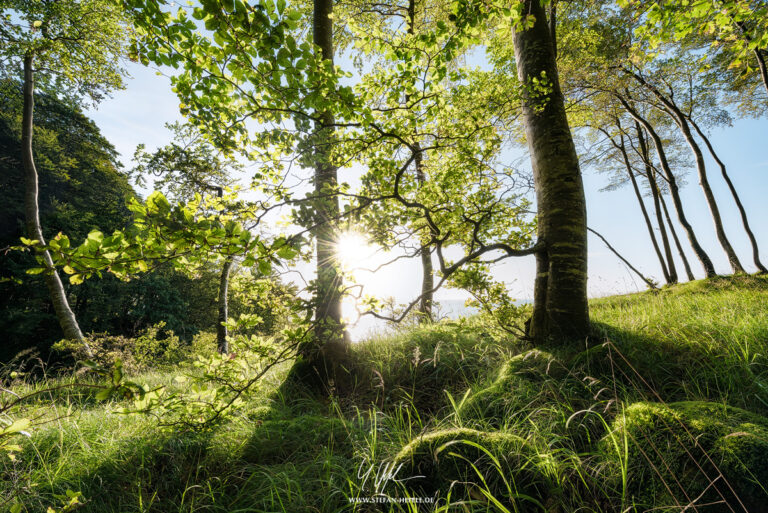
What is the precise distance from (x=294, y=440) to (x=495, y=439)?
1.83m

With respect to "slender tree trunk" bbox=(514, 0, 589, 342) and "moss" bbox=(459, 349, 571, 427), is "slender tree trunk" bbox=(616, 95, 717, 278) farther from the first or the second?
"moss" bbox=(459, 349, 571, 427)

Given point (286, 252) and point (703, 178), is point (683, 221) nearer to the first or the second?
point (703, 178)

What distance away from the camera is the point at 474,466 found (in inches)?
59.7

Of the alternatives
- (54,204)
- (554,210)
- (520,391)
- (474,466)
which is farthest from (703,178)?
(54,204)

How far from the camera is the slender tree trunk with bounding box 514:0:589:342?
2.98 metres

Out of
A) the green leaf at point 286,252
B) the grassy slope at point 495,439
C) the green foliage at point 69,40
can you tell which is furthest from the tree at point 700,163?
the green foliage at point 69,40

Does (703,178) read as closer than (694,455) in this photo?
No

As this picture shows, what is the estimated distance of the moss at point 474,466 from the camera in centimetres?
154

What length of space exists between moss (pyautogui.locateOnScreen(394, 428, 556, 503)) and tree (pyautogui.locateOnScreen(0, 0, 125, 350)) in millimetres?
9142

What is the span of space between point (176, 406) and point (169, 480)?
72 centimetres

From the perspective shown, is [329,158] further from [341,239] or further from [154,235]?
[154,235]

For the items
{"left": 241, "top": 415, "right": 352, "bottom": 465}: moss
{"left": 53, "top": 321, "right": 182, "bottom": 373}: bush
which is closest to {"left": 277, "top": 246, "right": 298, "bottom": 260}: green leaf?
{"left": 241, "top": 415, "right": 352, "bottom": 465}: moss

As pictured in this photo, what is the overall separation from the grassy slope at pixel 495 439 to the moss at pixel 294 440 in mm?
15

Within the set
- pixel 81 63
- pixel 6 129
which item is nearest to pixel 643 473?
pixel 81 63
